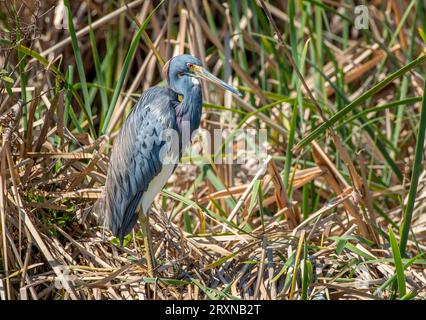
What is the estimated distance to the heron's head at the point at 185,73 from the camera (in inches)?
127

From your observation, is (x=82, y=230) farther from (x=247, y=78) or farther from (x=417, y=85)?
(x=417, y=85)

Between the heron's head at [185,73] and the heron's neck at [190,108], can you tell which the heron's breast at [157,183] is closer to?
the heron's neck at [190,108]

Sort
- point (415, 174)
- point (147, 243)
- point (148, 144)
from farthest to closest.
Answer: point (148, 144), point (147, 243), point (415, 174)

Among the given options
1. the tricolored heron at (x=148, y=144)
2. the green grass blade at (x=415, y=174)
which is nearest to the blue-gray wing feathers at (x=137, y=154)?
the tricolored heron at (x=148, y=144)

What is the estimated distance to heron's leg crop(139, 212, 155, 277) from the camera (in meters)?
3.05

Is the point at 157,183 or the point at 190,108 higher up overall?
the point at 190,108

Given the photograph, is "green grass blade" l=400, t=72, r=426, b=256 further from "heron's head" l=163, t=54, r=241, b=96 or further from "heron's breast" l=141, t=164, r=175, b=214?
"heron's breast" l=141, t=164, r=175, b=214

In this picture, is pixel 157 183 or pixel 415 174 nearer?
pixel 415 174

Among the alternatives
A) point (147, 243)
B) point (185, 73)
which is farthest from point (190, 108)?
point (147, 243)

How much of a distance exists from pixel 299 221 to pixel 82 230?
2.95 feet

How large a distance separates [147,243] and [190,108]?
56 centimetres

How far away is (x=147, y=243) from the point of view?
3.10m

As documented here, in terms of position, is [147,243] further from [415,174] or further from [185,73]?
[415,174]
